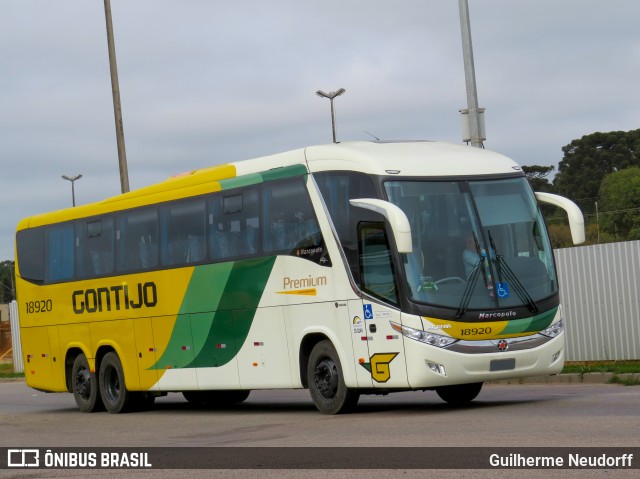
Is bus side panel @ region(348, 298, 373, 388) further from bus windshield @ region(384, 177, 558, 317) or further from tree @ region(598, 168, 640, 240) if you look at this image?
tree @ region(598, 168, 640, 240)

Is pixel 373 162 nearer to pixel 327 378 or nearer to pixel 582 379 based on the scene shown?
pixel 327 378

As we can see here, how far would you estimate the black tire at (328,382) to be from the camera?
17219 millimetres

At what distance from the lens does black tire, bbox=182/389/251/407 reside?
22531mm

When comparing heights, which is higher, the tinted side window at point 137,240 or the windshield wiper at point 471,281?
the tinted side window at point 137,240

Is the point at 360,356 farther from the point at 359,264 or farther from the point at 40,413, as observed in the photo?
the point at 40,413

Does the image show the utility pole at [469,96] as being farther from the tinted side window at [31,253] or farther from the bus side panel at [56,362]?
the bus side panel at [56,362]

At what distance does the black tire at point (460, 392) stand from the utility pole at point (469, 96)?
7004 mm

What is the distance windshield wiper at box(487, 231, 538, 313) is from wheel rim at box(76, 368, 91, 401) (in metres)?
9.28

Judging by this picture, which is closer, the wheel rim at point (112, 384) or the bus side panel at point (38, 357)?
the wheel rim at point (112, 384)

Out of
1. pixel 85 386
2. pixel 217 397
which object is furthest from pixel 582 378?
pixel 85 386

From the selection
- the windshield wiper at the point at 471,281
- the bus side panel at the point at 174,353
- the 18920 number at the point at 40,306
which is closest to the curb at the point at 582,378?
the bus side panel at the point at 174,353

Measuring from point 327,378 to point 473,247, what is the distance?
2700 mm
